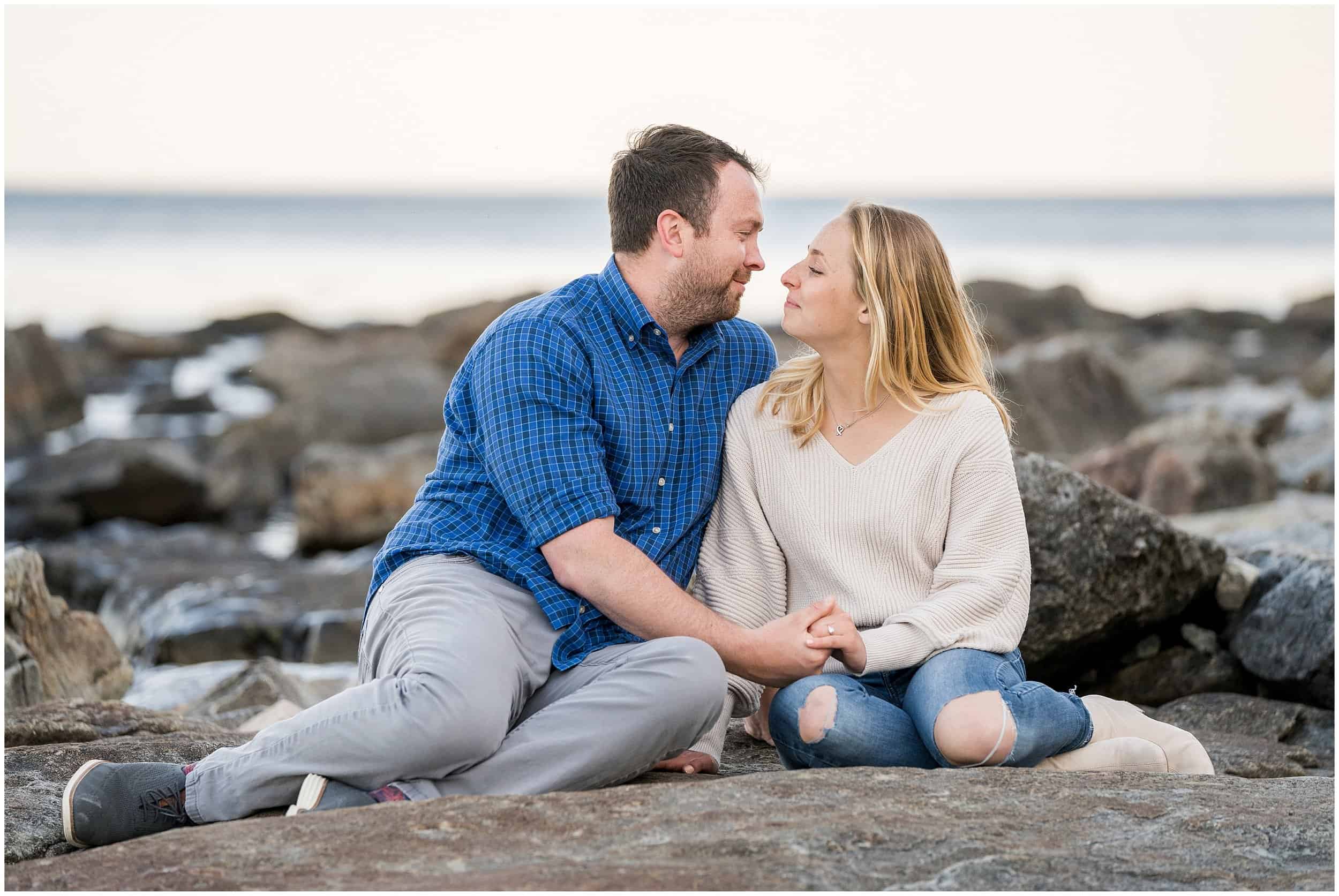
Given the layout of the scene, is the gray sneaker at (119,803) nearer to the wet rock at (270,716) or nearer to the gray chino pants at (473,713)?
the gray chino pants at (473,713)

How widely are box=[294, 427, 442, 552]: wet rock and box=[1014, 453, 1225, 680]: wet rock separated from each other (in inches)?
236

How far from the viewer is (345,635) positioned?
7.66 metres

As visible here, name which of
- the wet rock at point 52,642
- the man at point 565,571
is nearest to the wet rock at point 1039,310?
the wet rock at point 52,642

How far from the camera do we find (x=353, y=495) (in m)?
10.0

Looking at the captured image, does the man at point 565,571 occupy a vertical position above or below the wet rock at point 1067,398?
above

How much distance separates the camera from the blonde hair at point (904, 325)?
3588mm

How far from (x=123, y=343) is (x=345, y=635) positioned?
14259mm

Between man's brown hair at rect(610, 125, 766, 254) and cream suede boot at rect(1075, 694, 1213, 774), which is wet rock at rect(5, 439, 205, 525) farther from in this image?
cream suede boot at rect(1075, 694, 1213, 774)

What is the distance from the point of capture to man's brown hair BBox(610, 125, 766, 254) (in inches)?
152

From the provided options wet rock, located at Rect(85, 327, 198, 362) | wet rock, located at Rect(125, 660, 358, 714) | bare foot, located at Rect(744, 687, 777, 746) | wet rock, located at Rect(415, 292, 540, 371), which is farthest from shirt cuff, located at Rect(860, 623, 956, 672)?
wet rock, located at Rect(85, 327, 198, 362)

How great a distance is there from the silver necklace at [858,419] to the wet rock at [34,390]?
1187cm

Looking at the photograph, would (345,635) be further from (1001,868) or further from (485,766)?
(1001,868)

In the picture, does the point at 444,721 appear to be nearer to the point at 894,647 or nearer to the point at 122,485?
the point at 894,647

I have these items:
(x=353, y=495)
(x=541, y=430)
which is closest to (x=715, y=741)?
(x=541, y=430)
